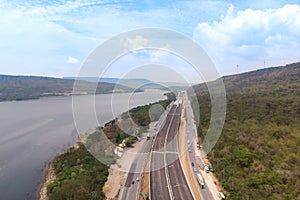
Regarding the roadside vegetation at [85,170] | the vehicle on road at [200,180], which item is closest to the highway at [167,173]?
the vehicle on road at [200,180]

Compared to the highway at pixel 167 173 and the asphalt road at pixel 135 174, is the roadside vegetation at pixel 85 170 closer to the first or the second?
the asphalt road at pixel 135 174

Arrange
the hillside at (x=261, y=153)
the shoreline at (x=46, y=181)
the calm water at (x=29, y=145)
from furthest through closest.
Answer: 1. the calm water at (x=29, y=145)
2. the shoreline at (x=46, y=181)
3. the hillside at (x=261, y=153)

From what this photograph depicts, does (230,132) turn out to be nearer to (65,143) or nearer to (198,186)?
(198,186)

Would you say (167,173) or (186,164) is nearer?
(167,173)

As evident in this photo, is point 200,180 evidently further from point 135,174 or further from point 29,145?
point 29,145

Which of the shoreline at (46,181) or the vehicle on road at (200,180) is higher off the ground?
the vehicle on road at (200,180)

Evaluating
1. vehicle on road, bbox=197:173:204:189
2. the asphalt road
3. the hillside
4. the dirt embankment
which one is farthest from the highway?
the hillside

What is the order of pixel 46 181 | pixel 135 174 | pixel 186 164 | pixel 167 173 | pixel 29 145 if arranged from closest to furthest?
pixel 135 174 < pixel 167 173 < pixel 186 164 < pixel 46 181 < pixel 29 145

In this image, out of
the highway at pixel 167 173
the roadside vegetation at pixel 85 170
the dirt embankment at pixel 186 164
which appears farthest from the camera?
the roadside vegetation at pixel 85 170

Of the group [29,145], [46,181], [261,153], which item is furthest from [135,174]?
[29,145]

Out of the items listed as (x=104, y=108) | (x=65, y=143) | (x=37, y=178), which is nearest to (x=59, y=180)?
(x=37, y=178)
